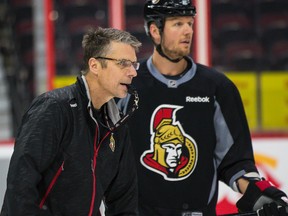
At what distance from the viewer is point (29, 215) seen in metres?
1.87

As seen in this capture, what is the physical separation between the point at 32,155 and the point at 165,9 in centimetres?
97

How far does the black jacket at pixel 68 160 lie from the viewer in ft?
6.16

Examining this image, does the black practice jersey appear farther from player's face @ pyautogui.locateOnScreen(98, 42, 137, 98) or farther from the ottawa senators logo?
player's face @ pyautogui.locateOnScreen(98, 42, 137, 98)

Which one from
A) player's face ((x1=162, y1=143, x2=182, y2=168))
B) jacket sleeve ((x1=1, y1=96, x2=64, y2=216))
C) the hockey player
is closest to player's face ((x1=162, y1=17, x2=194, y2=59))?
the hockey player

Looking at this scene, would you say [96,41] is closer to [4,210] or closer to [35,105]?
[35,105]

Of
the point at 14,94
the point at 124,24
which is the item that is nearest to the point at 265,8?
the point at 124,24

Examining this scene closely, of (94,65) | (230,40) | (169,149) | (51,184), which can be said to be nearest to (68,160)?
(51,184)

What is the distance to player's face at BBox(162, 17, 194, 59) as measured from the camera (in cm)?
263

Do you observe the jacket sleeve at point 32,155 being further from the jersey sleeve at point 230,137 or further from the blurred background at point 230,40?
the blurred background at point 230,40

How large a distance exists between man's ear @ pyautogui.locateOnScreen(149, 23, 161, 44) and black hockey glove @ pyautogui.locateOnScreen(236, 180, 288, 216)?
0.61 m

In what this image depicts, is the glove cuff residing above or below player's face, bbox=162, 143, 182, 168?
below

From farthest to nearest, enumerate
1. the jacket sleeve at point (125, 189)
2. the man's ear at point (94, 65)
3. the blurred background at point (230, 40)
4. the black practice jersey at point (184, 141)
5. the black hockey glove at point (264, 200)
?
the blurred background at point (230, 40) < the black practice jersey at point (184, 141) < the black hockey glove at point (264, 200) < the jacket sleeve at point (125, 189) < the man's ear at point (94, 65)

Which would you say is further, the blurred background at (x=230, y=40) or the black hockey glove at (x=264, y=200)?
the blurred background at (x=230, y=40)

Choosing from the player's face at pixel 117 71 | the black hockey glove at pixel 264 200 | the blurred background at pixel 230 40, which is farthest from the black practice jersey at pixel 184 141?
the blurred background at pixel 230 40
